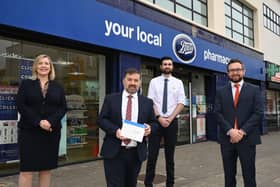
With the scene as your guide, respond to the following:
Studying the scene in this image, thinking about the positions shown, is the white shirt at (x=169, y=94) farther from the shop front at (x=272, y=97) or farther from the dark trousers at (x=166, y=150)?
the shop front at (x=272, y=97)

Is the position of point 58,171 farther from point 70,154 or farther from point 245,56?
point 245,56

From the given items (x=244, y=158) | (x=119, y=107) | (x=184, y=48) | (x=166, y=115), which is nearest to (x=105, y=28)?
(x=166, y=115)

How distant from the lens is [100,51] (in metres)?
8.34

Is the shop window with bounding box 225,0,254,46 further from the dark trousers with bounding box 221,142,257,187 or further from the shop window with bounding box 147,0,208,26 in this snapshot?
the dark trousers with bounding box 221,142,257,187

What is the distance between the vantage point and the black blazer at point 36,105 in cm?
401

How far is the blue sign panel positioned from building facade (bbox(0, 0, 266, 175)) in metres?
0.02

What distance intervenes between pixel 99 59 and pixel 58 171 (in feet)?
9.97

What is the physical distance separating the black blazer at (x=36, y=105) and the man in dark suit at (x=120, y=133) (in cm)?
87

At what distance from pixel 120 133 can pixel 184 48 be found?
812 centimetres

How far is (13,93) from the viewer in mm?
6711

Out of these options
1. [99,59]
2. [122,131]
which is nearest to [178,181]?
[122,131]

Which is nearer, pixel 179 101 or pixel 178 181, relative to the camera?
pixel 179 101

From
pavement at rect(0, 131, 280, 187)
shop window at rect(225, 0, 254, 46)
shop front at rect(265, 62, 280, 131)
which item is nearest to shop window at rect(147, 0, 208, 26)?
shop window at rect(225, 0, 254, 46)

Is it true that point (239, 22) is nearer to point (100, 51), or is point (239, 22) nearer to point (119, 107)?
point (100, 51)
